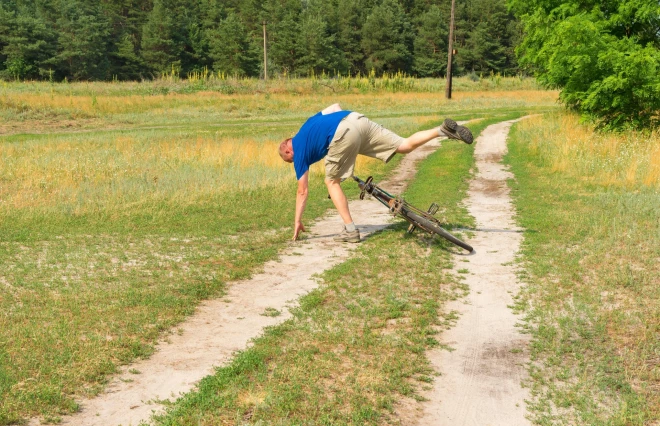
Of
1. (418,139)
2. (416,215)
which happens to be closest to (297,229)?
(416,215)

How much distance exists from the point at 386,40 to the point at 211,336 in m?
86.7

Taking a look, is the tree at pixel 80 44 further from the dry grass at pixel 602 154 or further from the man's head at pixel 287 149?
the man's head at pixel 287 149

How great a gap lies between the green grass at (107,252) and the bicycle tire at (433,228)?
35 centimetres

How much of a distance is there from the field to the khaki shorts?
3.84ft

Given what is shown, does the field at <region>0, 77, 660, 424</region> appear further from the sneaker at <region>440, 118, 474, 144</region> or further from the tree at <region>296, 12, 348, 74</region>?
the tree at <region>296, 12, 348, 74</region>

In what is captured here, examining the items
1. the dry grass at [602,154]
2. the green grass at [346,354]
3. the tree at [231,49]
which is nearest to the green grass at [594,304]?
the green grass at [346,354]

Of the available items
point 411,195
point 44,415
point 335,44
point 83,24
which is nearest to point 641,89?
point 411,195

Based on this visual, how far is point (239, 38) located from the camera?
7825 cm

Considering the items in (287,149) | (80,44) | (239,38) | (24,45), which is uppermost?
(239,38)

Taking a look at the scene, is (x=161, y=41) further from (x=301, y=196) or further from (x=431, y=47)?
(x=301, y=196)

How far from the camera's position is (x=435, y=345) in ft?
17.7

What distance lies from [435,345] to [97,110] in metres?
35.4

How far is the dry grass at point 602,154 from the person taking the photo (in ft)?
42.8

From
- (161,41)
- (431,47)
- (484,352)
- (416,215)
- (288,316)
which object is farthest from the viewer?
(431,47)
